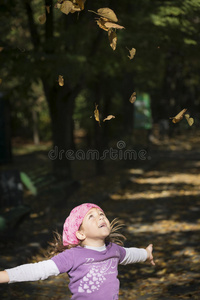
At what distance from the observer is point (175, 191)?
1636 cm

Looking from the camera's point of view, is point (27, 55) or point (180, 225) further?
point (27, 55)

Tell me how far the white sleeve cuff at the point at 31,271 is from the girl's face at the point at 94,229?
0.96ft

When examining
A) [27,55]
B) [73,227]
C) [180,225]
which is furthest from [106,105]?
[73,227]

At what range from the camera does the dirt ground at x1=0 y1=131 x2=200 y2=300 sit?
7328mm

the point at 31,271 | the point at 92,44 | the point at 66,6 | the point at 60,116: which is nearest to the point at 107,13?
the point at 66,6

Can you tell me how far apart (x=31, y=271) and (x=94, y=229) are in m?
0.51

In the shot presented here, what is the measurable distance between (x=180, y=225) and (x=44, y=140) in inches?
1173

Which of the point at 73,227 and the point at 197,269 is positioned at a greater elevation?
the point at 73,227

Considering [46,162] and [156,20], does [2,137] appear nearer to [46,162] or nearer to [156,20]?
[46,162]

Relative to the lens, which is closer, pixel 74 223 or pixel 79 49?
pixel 74 223

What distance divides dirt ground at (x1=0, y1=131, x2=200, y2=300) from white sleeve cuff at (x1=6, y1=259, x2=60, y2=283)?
3237 mm

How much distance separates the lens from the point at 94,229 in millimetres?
3869

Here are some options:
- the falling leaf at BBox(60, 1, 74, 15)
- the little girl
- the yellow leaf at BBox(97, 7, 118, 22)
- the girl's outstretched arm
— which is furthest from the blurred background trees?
the girl's outstretched arm

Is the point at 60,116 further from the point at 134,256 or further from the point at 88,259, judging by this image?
the point at 88,259
